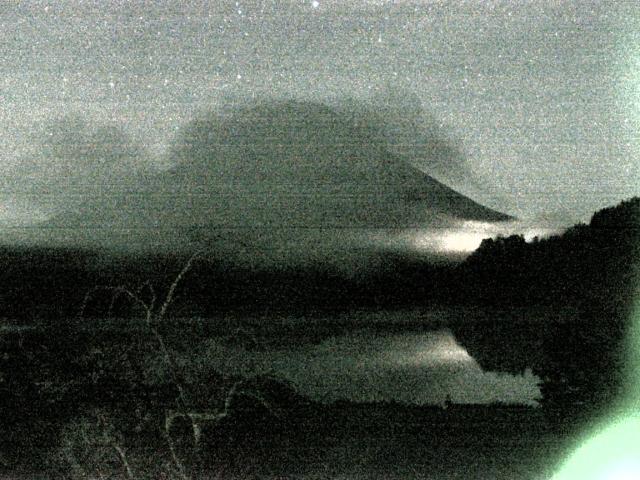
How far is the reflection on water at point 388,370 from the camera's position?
1.62 m

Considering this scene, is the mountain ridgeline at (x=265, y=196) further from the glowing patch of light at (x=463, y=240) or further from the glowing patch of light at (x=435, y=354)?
the glowing patch of light at (x=435, y=354)

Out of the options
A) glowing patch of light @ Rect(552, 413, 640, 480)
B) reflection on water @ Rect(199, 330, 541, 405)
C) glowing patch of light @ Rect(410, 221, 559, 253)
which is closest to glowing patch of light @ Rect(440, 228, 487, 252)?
glowing patch of light @ Rect(410, 221, 559, 253)

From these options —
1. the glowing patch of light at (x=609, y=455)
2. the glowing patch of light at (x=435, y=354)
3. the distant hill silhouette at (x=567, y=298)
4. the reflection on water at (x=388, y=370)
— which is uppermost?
the distant hill silhouette at (x=567, y=298)

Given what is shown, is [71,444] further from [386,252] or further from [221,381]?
[386,252]

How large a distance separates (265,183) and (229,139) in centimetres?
20

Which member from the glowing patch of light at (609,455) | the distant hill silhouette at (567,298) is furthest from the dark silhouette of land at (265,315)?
the glowing patch of light at (609,455)

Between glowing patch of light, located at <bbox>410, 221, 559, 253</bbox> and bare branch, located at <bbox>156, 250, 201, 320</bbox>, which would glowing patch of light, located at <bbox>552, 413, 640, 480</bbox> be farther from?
bare branch, located at <bbox>156, 250, 201, 320</bbox>

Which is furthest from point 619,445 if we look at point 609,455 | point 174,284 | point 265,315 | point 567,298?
point 174,284

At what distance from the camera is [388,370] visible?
5.33 feet

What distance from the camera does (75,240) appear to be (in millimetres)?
1656

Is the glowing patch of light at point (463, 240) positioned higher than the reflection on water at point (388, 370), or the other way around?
the glowing patch of light at point (463, 240)

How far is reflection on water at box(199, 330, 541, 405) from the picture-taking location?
1617 millimetres

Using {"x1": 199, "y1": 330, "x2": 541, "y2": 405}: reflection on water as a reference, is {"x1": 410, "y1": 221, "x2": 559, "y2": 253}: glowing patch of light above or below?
above

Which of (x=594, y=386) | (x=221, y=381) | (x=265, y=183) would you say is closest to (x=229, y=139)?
(x=265, y=183)
